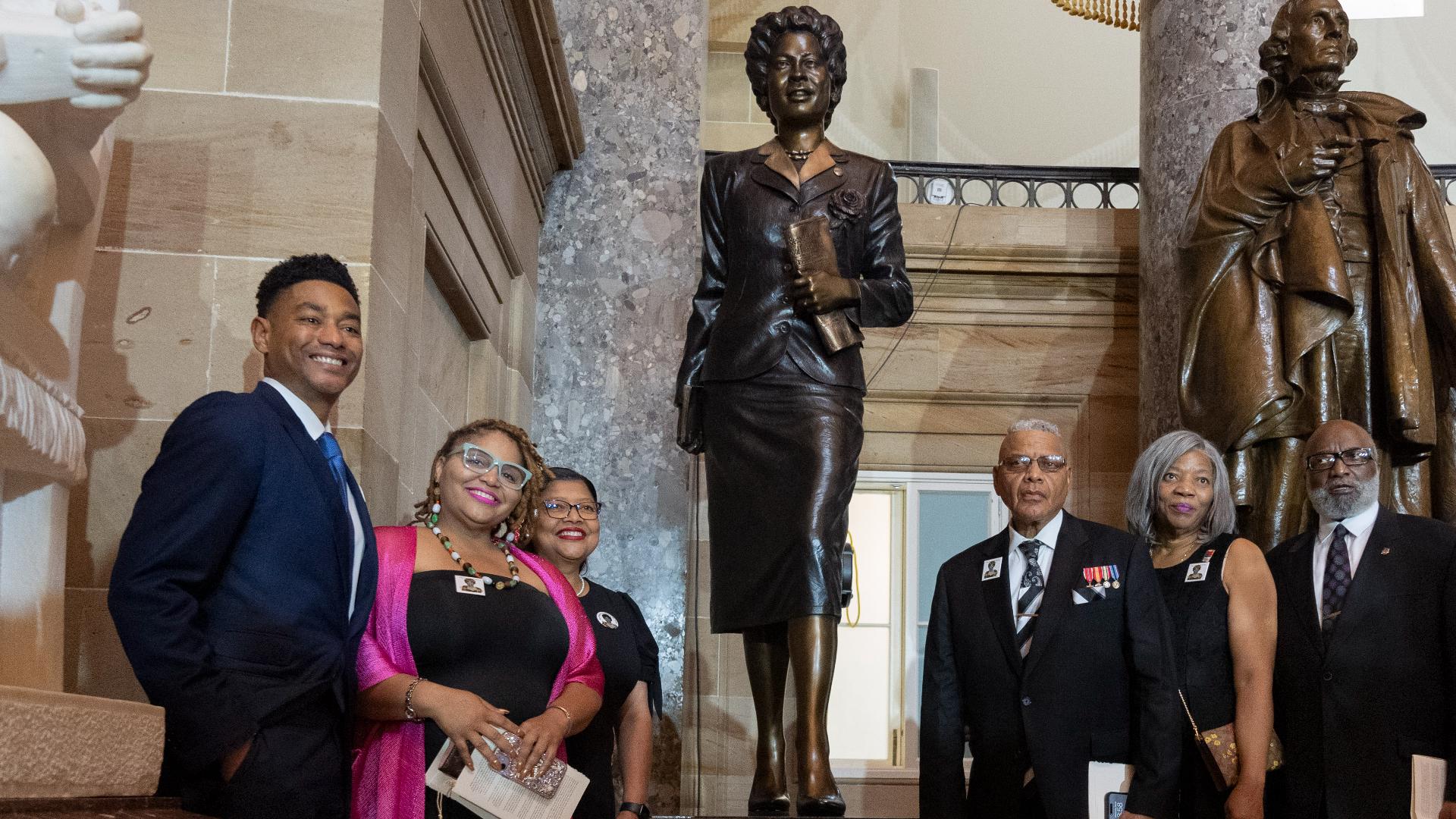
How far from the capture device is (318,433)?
10.3ft

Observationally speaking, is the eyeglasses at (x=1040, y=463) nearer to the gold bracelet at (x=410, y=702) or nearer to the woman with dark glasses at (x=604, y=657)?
the woman with dark glasses at (x=604, y=657)

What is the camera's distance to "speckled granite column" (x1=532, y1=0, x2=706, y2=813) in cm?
744

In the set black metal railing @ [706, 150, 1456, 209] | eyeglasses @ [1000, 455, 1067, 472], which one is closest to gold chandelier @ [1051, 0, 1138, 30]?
black metal railing @ [706, 150, 1456, 209]

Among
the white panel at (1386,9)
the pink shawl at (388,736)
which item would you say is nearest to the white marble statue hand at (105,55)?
the pink shawl at (388,736)

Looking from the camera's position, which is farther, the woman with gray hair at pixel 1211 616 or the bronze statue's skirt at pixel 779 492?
the bronze statue's skirt at pixel 779 492

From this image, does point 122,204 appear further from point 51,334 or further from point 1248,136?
point 1248,136

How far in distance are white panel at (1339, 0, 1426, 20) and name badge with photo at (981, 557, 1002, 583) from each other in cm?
1056

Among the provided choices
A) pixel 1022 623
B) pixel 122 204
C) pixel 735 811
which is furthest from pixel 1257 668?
pixel 735 811

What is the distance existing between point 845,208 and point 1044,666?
1.73 m

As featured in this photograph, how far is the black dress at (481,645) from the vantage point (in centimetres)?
335

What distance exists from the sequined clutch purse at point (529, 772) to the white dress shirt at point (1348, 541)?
231cm

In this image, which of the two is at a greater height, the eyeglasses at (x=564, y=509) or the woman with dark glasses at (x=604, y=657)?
the eyeglasses at (x=564, y=509)

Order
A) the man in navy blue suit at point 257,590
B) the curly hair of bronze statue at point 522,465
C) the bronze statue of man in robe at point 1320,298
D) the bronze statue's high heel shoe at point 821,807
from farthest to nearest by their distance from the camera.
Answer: the bronze statue of man in robe at point 1320,298
the bronze statue's high heel shoe at point 821,807
the curly hair of bronze statue at point 522,465
the man in navy blue suit at point 257,590

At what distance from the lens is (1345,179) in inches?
259
